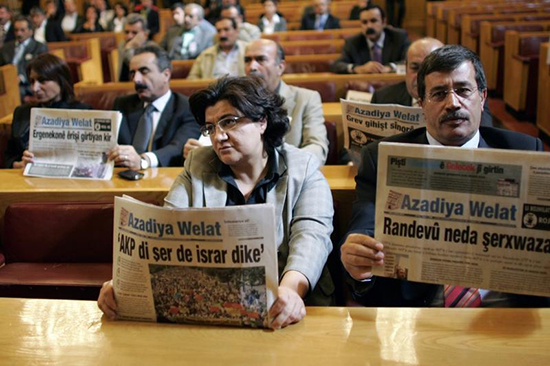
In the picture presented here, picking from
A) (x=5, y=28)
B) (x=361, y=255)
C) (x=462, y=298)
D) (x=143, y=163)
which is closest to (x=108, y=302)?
(x=361, y=255)

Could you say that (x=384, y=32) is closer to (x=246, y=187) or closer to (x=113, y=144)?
(x=113, y=144)

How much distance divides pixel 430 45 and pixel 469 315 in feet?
6.94

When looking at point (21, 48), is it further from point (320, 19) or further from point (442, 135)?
point (442, 135)

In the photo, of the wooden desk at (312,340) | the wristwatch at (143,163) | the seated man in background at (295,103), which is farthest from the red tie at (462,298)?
the wristwatch at (143,163)

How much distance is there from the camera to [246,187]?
2096mm

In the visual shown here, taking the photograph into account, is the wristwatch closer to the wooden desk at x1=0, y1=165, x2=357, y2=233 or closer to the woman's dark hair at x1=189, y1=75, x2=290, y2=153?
the wooden desk at x1=0, y1=165, x2=357, y2=233

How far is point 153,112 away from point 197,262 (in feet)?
6.99

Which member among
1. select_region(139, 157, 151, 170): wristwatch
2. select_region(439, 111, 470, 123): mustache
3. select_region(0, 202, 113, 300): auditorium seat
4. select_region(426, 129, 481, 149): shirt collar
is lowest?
select_region(0, 202, 113, 300): auditorium seat

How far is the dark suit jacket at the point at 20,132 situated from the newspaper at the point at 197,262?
6.98ft

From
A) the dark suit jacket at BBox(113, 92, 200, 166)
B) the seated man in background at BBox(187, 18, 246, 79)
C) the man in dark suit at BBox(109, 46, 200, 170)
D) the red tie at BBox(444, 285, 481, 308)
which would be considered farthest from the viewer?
the seated man in background at BBox(187, 18, 246, 79)

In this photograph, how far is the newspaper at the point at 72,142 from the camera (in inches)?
107

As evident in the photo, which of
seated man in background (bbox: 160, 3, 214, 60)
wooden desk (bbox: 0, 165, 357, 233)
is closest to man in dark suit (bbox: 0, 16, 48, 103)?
seated man in background (bbox: 160, 3, 214, 60)

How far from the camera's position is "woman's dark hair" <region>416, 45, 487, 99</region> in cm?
191

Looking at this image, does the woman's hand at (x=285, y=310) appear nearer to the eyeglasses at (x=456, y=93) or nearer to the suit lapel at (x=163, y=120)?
the eyeglasses at (x=456, y=93)
